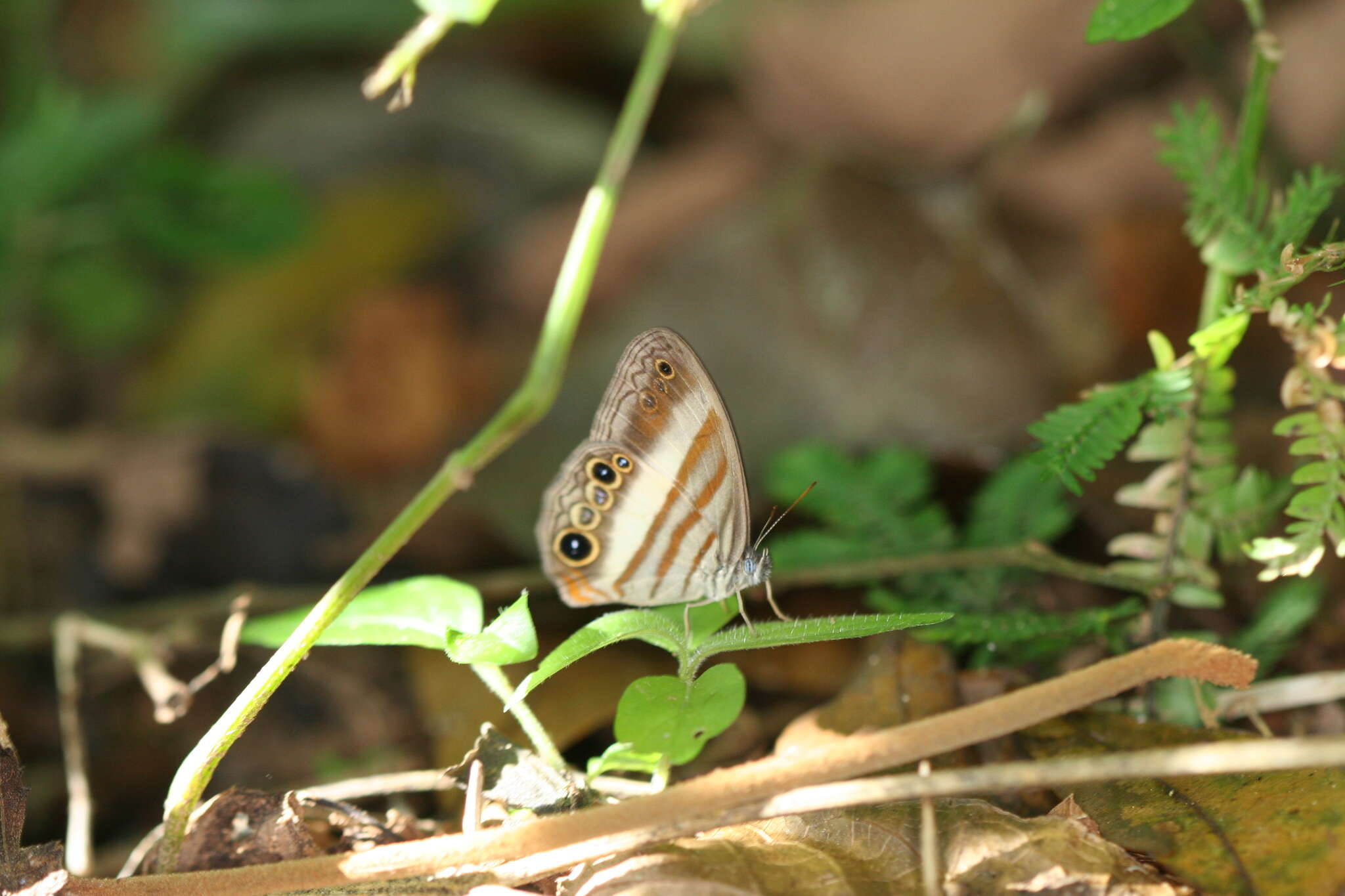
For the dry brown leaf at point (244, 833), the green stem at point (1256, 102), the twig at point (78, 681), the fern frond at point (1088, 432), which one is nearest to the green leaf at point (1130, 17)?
the green stem at point (1256, 102)

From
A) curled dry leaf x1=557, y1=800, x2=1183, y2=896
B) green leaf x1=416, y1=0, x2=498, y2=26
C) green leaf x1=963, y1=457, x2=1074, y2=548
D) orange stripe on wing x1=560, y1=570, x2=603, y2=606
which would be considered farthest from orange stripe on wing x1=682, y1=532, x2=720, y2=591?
green leaf x1=416, y1=0, x2=498, y2=26

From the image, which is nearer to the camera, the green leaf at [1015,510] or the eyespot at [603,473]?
the eyespot at [603,473]

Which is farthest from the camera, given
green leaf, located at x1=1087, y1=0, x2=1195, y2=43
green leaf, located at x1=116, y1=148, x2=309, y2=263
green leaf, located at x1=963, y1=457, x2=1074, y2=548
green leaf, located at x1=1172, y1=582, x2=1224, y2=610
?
green leaf, located at x1=116, y1=148, x2=309, y2=263

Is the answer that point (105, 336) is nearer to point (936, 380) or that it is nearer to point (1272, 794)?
Answer: point (936, 380)

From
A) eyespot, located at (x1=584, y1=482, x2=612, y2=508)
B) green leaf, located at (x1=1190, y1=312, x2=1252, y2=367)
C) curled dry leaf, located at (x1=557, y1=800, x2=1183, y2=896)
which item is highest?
green leaf, located at (x1=1190, y1=312, x2=1252, y2=367)

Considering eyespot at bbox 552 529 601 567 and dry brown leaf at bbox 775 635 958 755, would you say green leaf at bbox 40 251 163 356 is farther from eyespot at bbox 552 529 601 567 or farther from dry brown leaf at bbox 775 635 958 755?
dry brown leaf at bbox 775 635 958 755

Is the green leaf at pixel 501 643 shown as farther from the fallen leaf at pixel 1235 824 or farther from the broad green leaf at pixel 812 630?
the fallen leaf at pixel 1235 824

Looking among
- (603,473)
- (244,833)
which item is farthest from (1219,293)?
(244,833)
